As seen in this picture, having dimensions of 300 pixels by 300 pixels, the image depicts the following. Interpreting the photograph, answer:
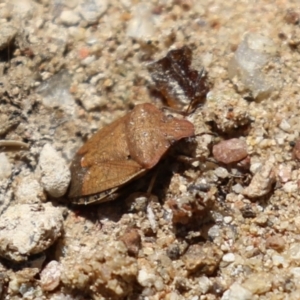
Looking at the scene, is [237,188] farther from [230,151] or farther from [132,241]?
[132,241]

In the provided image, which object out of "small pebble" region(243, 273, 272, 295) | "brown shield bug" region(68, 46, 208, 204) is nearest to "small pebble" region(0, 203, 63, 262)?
"brown shield bug" region(68, 46, 208, 204)

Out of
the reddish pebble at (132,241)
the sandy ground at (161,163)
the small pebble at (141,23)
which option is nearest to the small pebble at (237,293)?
the sandy ground at (161,163)

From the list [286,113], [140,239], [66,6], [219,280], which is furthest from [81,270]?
[66,6]

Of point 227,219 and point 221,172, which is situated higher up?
point 221,172

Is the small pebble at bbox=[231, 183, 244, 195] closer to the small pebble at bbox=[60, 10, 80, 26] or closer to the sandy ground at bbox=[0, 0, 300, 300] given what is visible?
the sandy ground at bbox=[0, 0, 300, 300]

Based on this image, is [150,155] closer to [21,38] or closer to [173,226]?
[173,226]

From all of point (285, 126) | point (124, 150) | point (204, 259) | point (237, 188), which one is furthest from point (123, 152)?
point (285, 126)
